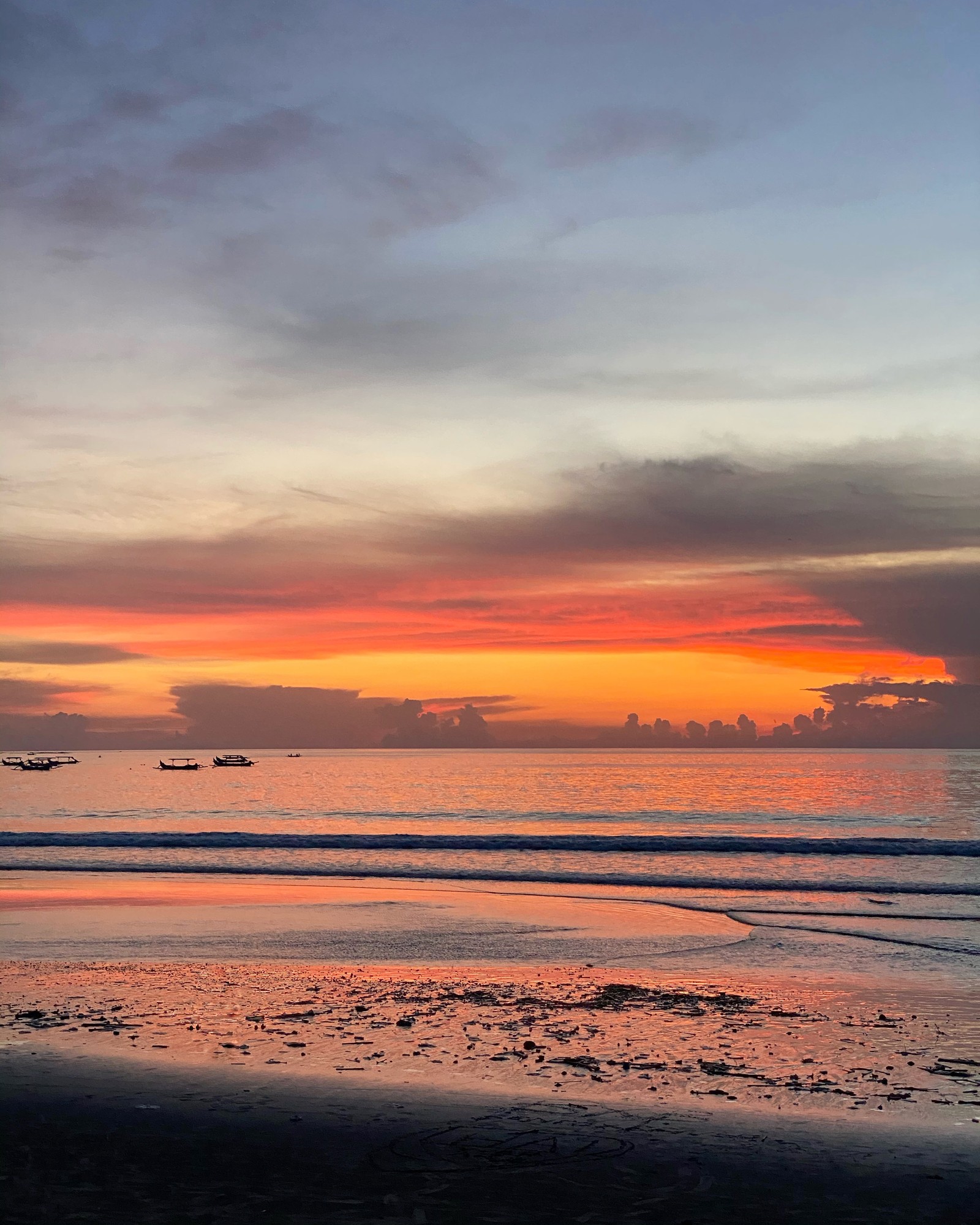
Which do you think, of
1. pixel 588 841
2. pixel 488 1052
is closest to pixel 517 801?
pixel 588 841

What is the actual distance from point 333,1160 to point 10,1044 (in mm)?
5079

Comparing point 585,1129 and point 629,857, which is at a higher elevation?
point 585,1129

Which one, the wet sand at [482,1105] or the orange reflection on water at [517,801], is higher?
the wet sand at [482,1105]

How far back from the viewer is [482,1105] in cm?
894

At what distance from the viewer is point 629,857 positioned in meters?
38.8

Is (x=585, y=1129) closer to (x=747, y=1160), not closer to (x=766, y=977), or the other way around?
(x=747, y=1160)

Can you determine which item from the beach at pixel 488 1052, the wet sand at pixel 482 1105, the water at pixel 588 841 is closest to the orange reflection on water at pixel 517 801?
the water at pixel 588 841

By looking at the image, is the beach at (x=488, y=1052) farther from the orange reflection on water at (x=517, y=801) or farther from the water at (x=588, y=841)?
the orange reflection on water at (x=517, y=801)

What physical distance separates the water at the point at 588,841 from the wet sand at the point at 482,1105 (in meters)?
5.65

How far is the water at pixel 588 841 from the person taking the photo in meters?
26.4

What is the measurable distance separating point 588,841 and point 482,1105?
→ 117 ft

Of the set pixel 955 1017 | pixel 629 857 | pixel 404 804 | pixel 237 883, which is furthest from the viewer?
pixel 404 804

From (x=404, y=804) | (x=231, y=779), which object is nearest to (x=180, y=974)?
(x=404, y=804)

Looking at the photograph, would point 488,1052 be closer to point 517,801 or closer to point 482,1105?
point 482,1105
